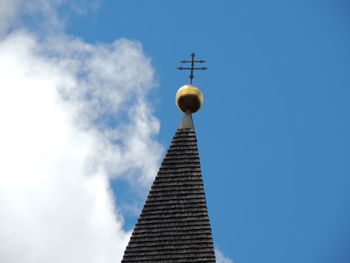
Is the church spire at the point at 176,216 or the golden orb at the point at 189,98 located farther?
the golden orb at the point at 189,98

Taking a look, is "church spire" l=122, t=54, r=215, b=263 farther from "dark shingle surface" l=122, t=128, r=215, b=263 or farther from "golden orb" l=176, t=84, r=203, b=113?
"golden orb" l=176, t=84, r=203, b=113

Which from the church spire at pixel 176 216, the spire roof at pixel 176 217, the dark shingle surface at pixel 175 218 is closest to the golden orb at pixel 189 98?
the church spire at pixel 176 216

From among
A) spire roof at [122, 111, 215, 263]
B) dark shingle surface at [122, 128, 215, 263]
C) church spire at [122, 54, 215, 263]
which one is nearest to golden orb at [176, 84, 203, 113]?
church spire at [122, 54, 215, 263]

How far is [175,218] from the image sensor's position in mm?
25656

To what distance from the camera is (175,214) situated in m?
25.8

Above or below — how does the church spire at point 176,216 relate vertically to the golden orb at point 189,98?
→ below

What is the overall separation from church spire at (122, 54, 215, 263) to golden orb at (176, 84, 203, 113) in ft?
1.95

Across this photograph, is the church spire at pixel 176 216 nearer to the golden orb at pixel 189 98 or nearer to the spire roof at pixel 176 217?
the spire roof at pixel 176 217

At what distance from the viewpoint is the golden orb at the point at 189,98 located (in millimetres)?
28094

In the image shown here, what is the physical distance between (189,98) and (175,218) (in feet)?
12.5

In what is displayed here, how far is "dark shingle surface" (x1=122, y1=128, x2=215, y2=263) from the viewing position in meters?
24.9

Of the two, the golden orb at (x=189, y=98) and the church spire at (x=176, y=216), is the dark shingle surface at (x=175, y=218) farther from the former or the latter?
the golden orb at (x=189, y=98)

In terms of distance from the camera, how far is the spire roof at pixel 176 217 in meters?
24.9

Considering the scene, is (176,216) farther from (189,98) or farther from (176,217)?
(189,98)
